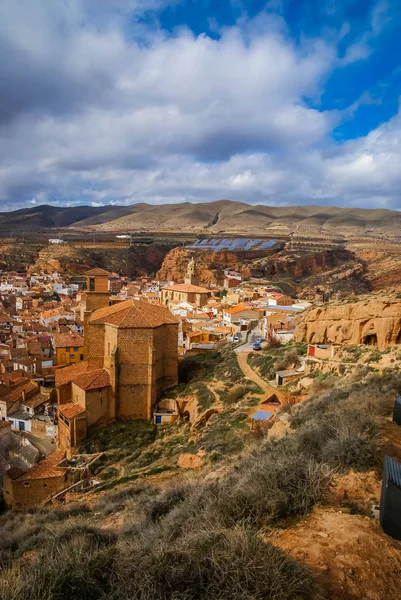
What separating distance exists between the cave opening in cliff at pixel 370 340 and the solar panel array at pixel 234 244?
7520cm

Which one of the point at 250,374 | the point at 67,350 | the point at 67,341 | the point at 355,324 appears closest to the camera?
the point at 355,324

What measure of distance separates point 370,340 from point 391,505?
17620 millimetres

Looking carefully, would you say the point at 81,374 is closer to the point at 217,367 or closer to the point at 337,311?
the point at 217,367

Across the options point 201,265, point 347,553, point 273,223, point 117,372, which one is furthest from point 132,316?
point 273,223

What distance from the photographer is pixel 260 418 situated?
52.5ft

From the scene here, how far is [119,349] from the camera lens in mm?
21406

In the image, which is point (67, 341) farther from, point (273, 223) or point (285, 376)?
point (273, 223)

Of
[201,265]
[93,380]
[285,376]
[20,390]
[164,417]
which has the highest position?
[201,265]

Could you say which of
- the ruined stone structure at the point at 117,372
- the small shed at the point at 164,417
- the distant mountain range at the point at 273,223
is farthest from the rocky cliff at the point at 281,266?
the distant mountain range at the point at 273,223

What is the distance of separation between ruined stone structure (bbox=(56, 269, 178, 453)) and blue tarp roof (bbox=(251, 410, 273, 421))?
22.7ft

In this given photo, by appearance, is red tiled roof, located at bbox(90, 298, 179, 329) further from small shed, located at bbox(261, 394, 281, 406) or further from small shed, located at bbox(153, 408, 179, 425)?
small shed, located at bbox(261, 394, 281, 406)

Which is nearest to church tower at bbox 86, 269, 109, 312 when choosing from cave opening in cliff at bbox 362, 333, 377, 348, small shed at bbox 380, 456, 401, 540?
cave opening in cliff at bbox 362, 333, 377, 348

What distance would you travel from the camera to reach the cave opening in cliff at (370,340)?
21.6m

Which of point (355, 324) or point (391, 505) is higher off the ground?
point (391, 505)
